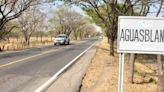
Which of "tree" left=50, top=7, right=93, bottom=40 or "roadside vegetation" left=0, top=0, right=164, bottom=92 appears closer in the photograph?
"roadside vegetation" left=0, top=0, right=164, bottom=92

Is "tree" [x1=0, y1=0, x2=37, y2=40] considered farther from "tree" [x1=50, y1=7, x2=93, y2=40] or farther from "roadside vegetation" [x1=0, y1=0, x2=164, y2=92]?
"tree" [x1=50, y1=7, x2=93, y2=40]

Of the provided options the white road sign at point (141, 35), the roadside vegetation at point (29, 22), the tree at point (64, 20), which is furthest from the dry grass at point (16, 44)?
the white road sign at point (141, 35)

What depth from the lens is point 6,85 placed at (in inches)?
504

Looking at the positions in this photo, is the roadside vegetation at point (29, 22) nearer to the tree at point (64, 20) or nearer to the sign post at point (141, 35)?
the tree at point (64, 20)

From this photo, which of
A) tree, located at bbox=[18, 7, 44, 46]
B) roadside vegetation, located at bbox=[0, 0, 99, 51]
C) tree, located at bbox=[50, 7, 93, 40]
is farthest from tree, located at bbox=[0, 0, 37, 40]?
tree, located at bbox=[50, 7, 93, 40]

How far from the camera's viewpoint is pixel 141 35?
7633 mm

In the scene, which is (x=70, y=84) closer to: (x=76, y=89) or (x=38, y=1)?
(x=76, y=89)

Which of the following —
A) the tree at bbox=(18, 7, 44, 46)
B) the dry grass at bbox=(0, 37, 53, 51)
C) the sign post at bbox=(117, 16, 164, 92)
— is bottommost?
the dry grass at bbox=(0, 37, 53, 51)

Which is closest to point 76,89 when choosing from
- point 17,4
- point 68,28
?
point 17,4

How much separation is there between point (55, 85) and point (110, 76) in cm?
391

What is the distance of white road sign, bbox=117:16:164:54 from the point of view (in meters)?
7.63

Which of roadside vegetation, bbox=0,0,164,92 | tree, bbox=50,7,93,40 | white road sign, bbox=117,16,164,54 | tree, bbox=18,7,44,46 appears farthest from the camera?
tree, bbox=50,7,93,40

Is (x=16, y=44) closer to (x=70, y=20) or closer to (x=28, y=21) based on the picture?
(x=28, y=21)

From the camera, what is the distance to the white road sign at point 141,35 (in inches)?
300
